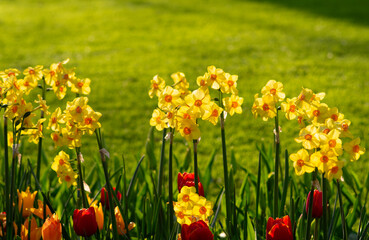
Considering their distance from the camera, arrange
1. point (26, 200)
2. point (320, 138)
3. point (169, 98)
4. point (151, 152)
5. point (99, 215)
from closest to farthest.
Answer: point (320, 138) → point (169, 98) → point (99, 215) → point (26, 200) → point (151, 152)

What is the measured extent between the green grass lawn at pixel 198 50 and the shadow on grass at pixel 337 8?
0.9 inches

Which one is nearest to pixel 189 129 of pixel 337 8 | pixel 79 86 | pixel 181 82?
pixel 181 82

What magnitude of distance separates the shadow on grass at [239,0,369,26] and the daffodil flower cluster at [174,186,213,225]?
922 cm

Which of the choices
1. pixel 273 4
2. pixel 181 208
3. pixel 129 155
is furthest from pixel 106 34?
pixel 181 208

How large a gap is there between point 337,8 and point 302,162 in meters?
10.9

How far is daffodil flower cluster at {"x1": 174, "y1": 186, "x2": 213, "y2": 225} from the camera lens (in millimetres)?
1370

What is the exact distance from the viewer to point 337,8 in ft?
37.5

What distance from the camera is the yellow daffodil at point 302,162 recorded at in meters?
1.30

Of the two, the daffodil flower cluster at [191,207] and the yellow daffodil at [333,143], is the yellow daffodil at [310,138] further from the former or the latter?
the daffodil flower cluster at [191,207]

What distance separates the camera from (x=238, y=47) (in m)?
8.09

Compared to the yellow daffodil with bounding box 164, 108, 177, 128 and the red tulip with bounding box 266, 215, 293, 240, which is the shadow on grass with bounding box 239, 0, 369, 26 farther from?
the yellow daffodil with bounding box 164, 108, 177, 128

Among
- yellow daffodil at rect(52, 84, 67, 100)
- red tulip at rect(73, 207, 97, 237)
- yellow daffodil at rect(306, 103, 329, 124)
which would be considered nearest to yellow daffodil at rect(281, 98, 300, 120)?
yellow daffodil at rect(306, 103, 329, 124)

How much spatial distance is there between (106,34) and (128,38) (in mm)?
644

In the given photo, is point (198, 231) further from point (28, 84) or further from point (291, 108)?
point (28, 84)
